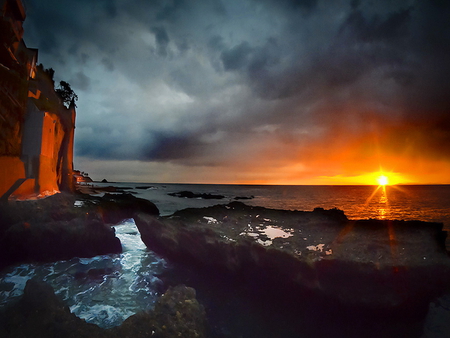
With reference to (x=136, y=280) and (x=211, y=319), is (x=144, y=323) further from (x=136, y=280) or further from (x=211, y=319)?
(x=136, y=280)

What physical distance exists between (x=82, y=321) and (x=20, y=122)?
761 inches

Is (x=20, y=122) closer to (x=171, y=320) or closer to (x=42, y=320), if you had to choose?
(x=42, y=320)

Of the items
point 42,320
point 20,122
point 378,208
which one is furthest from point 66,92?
point 378,208

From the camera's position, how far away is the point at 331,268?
6.16 m

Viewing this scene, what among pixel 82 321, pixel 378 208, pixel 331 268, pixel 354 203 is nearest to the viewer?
pixel 82 321

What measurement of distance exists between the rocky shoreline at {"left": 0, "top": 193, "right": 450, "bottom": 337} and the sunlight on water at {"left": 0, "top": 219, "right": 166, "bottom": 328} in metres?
0.91

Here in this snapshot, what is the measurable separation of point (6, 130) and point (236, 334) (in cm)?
2034

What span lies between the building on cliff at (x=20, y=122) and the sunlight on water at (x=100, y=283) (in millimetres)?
8057

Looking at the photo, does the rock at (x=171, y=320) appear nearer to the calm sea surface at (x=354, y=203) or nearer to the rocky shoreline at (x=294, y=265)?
the rocky shoreline at (x=294, y=265)

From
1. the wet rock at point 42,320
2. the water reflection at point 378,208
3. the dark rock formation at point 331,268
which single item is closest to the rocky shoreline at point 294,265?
the dark rock formation at point 331,268

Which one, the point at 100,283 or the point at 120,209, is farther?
the point at 120,209

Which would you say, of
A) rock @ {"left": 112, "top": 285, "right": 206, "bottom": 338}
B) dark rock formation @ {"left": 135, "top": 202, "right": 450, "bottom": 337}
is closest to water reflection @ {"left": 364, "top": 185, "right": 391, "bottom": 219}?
dark rock formation @ {"left": 135, "top": 202, "right": 450, "bottom": 337}

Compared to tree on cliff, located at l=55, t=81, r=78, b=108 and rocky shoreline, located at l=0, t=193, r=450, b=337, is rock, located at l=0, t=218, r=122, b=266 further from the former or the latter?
tree on cliff, located at l=55, t=81, r=78, b=108

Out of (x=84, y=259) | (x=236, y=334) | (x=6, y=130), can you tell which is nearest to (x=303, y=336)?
(x=236, y=334)
